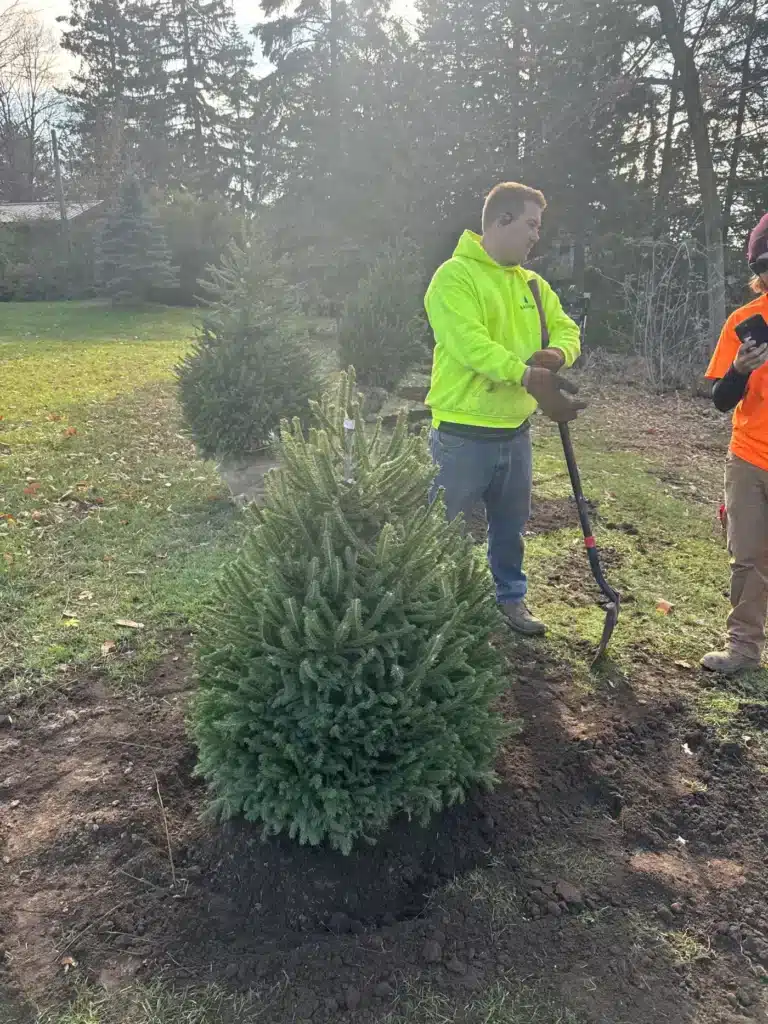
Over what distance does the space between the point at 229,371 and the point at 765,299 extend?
3819 millimetres

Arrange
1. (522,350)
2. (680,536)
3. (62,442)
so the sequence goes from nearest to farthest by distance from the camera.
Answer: (522,350) → (680,536) → (62,442)

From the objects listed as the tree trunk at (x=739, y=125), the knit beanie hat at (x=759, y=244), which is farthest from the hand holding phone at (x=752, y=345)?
the tree trunk at (x=739, y=125)

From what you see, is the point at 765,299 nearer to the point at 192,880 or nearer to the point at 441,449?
the point at 441,449

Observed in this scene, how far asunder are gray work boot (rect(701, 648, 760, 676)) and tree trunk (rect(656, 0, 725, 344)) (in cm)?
1307

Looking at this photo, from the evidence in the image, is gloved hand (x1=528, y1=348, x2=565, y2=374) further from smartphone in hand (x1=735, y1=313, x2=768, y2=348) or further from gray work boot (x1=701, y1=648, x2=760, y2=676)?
gray work boot (x1=701, y1=648, x2=760, y2=676)

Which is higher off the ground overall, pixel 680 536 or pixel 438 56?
pixel 438 56

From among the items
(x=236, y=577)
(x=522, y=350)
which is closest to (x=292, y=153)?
(x=522, y=350)

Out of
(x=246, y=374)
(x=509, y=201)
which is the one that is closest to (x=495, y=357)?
(x=509, y=201)

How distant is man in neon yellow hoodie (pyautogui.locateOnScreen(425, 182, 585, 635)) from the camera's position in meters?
3.33

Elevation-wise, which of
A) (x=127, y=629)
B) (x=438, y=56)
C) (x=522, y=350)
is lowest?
(x=127, y=629)

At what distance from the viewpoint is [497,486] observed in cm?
380

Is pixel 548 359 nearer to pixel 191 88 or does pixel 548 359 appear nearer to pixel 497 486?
pixel 497 486

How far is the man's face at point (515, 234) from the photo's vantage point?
132 inches

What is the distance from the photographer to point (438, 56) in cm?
1906
